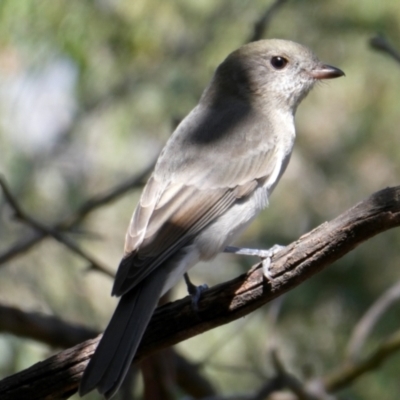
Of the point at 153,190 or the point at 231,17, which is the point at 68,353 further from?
the point at 231,17

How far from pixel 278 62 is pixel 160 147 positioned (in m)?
1.75

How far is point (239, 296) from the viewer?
3703 millimetres

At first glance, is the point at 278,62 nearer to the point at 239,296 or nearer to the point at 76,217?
the point at 76,217

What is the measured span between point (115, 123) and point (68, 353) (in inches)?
142

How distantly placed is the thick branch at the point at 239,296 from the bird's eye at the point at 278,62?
2085mm

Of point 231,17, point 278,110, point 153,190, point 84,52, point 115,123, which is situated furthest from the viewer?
point 115,123

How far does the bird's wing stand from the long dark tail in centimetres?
10

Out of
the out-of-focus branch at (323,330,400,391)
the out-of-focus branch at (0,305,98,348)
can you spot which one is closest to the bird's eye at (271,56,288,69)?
the out-of-focus branch at (323,330,400,391)

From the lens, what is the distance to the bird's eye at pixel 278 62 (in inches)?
215

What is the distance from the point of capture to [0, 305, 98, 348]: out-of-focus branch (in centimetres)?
473

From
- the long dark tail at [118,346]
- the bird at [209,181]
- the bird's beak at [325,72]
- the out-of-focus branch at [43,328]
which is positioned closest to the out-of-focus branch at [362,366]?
the bird at [209,181]

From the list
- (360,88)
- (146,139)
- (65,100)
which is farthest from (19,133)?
(360,88)

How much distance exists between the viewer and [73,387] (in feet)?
12.4

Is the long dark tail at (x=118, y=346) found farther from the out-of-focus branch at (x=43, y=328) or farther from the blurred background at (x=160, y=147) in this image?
the blurred background at (x=160, y=147)
